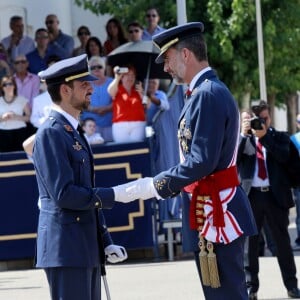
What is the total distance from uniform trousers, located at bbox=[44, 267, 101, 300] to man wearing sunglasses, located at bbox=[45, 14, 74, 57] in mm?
10403

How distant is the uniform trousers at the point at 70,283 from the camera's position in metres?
5.76

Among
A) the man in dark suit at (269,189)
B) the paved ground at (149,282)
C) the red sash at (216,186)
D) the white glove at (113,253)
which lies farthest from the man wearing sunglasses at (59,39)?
the red sash at (216,186)

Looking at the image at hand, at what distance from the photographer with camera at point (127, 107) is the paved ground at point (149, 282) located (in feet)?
5.35

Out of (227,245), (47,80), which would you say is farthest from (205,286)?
(47,80)

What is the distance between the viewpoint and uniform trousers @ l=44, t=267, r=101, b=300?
5.76m

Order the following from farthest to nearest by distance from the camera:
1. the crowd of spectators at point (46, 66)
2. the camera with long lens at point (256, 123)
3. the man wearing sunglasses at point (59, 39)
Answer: the man wearing sunglasses at point (59, 39) → the crowd of spectators at point (46, 66) → the camera with long lens at point (256, 123)

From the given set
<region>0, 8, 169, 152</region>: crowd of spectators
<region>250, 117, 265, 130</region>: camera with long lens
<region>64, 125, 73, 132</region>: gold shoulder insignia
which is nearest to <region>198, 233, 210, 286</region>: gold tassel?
<region>64, 125, 73, 132</region>: gold shoulder insignia

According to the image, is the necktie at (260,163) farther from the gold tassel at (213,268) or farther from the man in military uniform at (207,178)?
the gold tassel at (213,268)

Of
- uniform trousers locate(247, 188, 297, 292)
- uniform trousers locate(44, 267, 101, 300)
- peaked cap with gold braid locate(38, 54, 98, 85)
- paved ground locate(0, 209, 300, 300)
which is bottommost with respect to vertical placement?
paved ground locate(0, 209, 300, 300)

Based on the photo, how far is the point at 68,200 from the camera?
5664mm

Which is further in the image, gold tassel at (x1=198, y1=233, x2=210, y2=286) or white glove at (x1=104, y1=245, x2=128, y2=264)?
white glove at (x1=104, y1=245, x2=128, y2=264)

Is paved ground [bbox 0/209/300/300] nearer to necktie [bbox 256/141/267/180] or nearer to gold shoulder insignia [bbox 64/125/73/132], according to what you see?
necktie [bbox 256/141/267/180]

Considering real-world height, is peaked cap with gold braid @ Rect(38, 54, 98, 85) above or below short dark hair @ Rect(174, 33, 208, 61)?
below

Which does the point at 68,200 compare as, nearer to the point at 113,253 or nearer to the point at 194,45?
the point at 113,253
